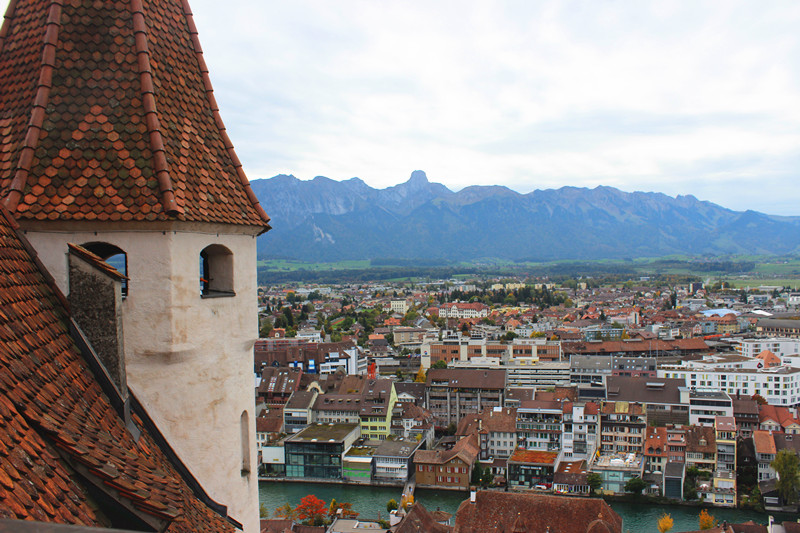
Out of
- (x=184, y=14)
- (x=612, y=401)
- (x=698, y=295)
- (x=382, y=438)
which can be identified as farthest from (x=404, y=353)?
(x=698, y=295)

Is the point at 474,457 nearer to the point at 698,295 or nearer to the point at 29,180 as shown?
the point at 29,180

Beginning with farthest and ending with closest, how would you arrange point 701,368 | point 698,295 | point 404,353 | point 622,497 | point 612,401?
point 698,295
point 404,353
point 701,368
point 612,401
point 622,497

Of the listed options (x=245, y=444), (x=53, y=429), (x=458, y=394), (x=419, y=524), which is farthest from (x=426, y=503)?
(x=53, y=429)

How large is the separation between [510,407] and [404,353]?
23.6 metres

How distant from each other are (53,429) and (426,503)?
2785 cm

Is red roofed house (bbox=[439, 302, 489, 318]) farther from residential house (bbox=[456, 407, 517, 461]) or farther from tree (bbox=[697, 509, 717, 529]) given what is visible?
tree (bbox=[697, 509, 717, 529])

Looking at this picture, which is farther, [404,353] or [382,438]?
[404,353]

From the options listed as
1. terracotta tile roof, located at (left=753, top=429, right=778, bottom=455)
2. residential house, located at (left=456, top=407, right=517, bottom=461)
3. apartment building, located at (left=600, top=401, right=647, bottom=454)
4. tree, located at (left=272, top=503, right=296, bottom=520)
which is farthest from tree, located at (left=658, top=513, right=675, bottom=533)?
tree, located at (left=272, top=503, right=296, bottom=520)

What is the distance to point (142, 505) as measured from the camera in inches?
89.1

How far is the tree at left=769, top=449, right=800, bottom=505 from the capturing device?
2656cm

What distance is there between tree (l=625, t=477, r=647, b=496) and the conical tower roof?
28152 millimetres

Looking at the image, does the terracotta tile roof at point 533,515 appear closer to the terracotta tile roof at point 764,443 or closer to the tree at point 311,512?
the tree at point 311,512

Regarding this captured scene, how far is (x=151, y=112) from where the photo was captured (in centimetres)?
342

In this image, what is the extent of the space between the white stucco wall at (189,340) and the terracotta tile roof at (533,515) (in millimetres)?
17056
